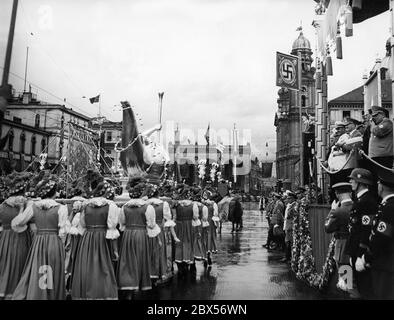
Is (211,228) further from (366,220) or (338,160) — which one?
(366,220)

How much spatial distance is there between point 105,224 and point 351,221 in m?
3.55

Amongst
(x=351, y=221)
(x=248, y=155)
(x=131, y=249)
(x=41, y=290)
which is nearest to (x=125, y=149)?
(x=131, y=249)

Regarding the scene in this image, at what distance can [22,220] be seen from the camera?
6.27 meters

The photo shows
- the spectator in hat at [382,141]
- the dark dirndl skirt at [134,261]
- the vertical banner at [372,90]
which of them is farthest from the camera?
the vertical banner at [372,90]

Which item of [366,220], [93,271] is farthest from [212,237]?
[366,220]

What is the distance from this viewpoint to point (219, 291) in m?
7.68

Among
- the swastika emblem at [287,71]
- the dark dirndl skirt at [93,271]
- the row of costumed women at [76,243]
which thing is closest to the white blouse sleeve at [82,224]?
the row of costumed women at [76,243]

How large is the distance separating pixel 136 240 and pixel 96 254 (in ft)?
2.74

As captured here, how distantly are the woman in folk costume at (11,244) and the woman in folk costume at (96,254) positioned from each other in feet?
2.63

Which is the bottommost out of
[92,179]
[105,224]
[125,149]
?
[105,224]

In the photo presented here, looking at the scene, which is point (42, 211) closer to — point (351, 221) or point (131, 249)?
point (131, 249)

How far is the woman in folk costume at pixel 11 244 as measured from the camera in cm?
632

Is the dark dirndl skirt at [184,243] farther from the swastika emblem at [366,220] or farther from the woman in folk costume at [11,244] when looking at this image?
the swastika emblem at [366,220]

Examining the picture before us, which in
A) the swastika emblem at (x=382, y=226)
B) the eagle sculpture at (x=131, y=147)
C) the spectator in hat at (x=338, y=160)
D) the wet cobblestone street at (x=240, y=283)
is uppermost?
the eagle sculpture at (x=131, y=147)
